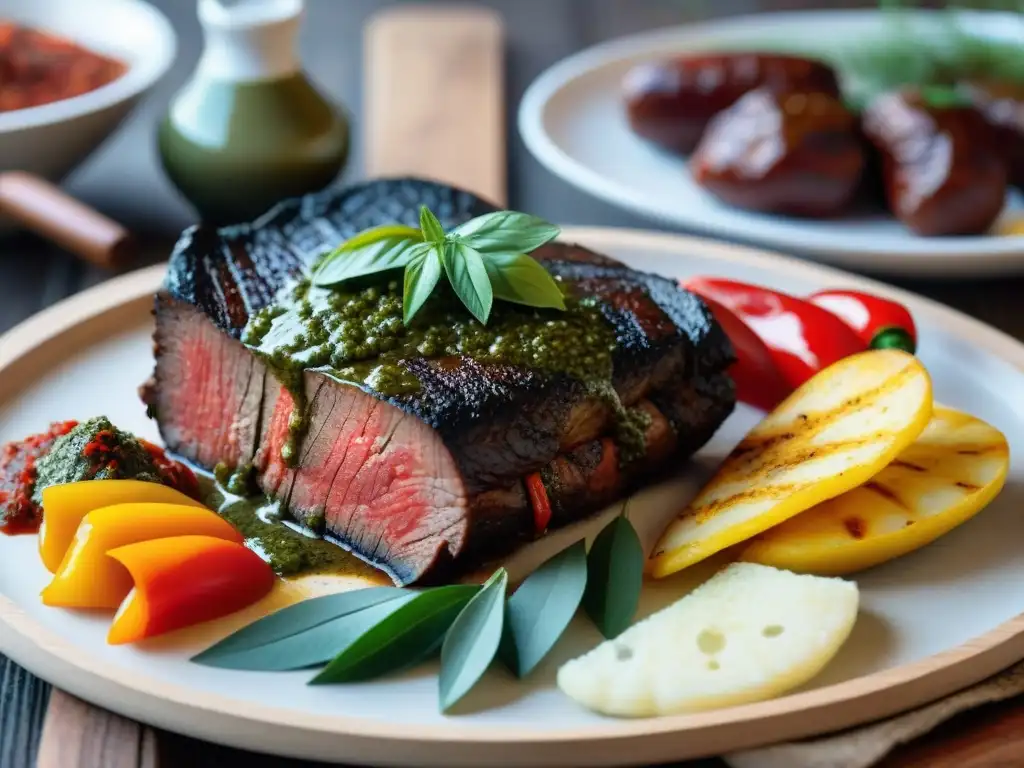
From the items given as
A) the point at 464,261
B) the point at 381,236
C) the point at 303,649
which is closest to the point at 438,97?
the point at 381,236

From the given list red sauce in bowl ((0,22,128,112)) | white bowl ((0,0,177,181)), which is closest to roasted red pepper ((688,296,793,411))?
white bowl ((0,0,177,181))

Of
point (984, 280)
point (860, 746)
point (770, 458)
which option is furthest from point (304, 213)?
point (984, 280)

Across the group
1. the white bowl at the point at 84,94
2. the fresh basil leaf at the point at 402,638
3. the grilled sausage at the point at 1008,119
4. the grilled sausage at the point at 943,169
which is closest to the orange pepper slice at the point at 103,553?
the fresh basil leaf at the point at 402,638

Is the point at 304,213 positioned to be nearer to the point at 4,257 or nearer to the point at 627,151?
the point at 4,257

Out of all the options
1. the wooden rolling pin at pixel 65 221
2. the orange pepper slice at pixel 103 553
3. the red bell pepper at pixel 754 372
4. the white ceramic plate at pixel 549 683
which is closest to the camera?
the white ceramic plate at pixel 549 683

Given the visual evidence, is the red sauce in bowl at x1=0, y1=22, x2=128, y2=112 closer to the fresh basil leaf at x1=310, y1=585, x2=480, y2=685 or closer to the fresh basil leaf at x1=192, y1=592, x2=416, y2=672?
the fresh basil leaf at x1=192, y1=592, x2=416, y2=672

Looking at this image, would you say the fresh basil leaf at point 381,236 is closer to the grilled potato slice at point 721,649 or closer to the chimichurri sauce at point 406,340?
the chimichurri sauce at point 406,340
